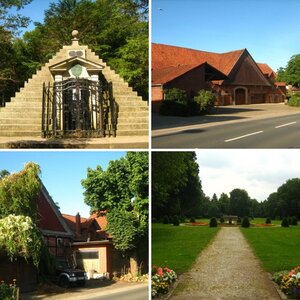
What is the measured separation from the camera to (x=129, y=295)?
1264 centimetres

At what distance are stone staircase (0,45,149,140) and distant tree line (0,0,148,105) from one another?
9233 mm

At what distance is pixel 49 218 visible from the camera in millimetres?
17562

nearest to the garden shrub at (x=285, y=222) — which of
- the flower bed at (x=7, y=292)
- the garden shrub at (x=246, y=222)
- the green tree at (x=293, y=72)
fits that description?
the garden shrub at (x=246, y=222)

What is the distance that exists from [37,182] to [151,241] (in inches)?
254

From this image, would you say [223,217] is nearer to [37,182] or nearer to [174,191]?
[174,191]

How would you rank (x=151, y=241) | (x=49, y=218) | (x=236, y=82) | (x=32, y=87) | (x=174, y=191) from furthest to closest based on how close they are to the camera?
(x=236, y=82)
(x=49, y=218)
(x=32, y=87)
(x=174, y=191)
(x=151, y=241)

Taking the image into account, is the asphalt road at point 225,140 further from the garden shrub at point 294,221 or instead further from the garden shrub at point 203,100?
the garden shrub at point 203,100

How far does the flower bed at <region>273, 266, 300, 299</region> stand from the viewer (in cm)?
883

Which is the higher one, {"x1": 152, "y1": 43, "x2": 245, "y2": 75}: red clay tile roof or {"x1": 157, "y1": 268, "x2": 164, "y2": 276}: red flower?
{"x1": 152, "y1": 43, "x2": 245, "y2": 75}: red clay tile roof

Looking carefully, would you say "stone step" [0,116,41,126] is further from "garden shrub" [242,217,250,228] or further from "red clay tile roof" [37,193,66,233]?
"garden shrub" [242,217,250,228]

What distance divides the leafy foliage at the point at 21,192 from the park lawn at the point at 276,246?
7257 millimetres

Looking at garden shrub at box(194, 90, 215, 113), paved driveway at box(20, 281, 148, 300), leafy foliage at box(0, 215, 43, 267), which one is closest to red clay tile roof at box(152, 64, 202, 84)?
garden shrub at box(194, 90, 215, 113)

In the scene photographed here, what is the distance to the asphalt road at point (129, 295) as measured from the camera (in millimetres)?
12186

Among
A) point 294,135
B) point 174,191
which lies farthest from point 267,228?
point 294,135
